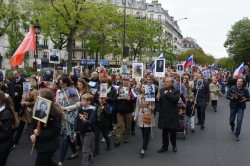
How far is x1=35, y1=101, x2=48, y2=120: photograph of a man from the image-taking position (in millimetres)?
4586

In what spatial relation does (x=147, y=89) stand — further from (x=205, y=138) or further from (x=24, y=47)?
(x=24, y=47)

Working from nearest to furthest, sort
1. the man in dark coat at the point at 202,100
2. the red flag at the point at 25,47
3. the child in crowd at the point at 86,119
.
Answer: the child in crowd at the point at 86,119
the red flag at the point at 25,47
the man in dark coat at the point at 202,100

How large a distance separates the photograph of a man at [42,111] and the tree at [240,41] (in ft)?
210

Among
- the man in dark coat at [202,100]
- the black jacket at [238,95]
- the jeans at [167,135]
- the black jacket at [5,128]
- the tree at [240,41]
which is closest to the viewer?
the black jacket at [5,128]

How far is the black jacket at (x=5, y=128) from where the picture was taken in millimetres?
4375

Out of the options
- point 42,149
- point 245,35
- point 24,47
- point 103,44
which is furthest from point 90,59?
point 42,149

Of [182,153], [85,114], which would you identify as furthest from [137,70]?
[85,114]

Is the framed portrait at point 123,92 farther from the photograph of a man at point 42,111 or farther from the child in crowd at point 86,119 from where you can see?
the photograph of a man at point 42,111

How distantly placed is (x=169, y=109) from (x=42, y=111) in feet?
11.2

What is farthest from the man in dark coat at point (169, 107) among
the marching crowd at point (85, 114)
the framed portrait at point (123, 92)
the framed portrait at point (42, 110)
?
the framed portrait at point (42, 110)

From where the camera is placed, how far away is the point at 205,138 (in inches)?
354

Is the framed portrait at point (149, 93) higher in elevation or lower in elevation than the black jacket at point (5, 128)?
higher

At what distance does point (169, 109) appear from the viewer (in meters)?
7.22

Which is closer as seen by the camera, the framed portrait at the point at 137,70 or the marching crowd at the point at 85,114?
the marching crowd at the point at 85,114
